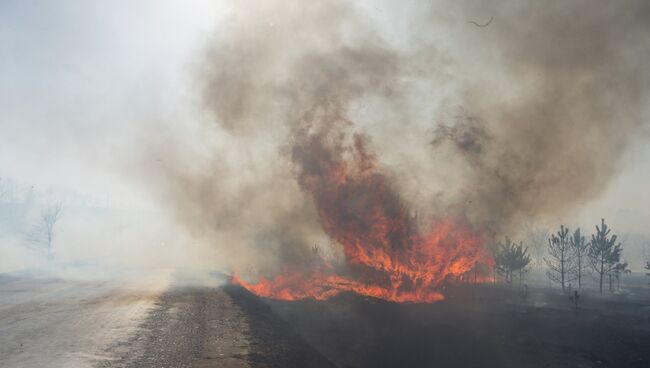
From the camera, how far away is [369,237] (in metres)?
30.8

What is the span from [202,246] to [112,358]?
5898 centimetres

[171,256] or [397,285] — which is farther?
[171,256]

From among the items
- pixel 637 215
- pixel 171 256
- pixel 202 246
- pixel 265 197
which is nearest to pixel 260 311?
pixel 265 197

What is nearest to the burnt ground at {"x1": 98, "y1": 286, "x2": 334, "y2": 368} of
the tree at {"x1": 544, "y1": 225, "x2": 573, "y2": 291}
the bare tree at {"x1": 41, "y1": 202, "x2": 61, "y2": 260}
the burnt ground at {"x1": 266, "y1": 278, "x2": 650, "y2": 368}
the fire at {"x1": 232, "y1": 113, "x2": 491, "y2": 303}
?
the burnt ground at {"x1": 266, "y1": 278, "x2": 650, "y2": 368}

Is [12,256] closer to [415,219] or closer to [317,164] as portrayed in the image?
[317,164]

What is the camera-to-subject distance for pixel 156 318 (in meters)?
17.4

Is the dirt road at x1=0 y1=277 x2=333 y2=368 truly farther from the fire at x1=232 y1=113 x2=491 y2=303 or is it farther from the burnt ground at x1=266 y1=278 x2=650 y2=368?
the fire at x1=232 y1=113 x2=491 y2=303

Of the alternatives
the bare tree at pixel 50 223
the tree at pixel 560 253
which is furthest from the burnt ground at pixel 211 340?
the bare tree at pixel 50 223

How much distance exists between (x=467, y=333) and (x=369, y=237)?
1099 centimetres

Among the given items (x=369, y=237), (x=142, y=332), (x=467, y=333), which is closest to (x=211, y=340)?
(x=142, y=332)

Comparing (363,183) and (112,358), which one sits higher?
(363,183)

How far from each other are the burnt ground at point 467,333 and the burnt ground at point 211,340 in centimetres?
336

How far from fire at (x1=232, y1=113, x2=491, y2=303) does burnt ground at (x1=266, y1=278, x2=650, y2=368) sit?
2.47 m

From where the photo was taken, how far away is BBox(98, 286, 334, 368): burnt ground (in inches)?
482
